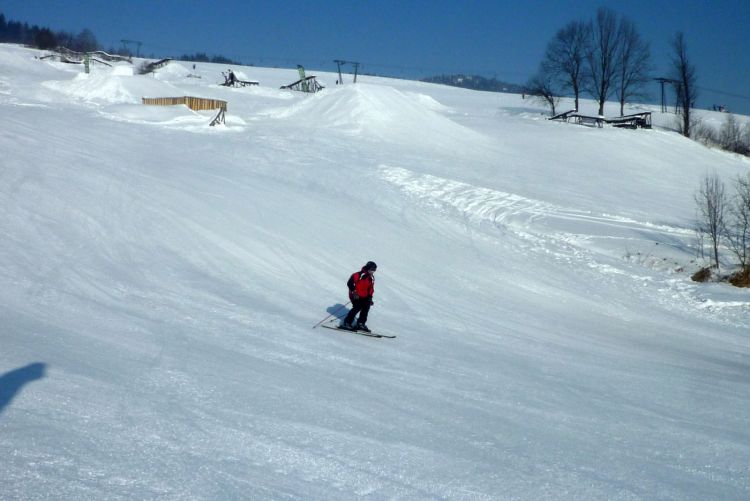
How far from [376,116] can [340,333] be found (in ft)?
95.5

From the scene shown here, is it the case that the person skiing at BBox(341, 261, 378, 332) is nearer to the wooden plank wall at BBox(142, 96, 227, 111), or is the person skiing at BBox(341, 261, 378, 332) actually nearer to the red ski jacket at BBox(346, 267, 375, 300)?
the red ski jacket at BBox(346, 267, 375, 300)

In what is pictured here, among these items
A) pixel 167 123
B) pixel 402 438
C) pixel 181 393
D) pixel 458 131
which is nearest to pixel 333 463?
pixel 402 438

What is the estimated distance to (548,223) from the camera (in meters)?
23.4

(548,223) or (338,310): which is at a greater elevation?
(548,223)

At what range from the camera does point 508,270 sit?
18.3 meters

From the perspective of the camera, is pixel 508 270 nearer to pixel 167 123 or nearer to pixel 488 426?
pixel 488 426

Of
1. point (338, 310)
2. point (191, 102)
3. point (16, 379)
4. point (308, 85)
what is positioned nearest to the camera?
point (16, 379)

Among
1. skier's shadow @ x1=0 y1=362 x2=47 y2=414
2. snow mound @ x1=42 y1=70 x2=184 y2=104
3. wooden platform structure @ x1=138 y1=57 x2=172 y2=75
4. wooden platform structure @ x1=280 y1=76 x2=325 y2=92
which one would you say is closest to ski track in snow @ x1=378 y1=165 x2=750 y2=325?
skier's shadow @ x1=0 y1=362 x2=47 y2=414

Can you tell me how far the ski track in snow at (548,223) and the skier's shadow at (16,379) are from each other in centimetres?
1513

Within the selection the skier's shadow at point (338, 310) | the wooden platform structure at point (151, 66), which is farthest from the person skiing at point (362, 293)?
the wooden platform structure at point (151, 66)

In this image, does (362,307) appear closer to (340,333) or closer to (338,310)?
(340,333)

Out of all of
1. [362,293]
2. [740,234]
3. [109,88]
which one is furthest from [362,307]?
[109,88]

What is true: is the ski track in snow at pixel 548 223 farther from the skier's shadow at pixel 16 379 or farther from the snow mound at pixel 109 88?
the snow mound at pixel 109 88

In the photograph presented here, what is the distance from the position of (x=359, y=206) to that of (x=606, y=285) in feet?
28.2
